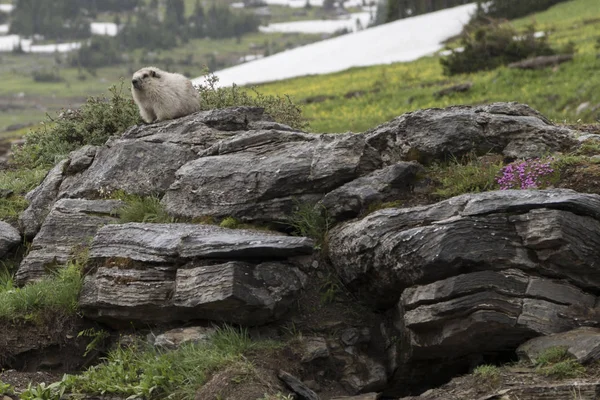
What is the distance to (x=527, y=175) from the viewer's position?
11.8 meters

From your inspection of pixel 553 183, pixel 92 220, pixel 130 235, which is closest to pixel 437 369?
pixel 553 183

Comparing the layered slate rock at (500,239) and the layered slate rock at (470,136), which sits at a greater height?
the layered slate rock at (470,136)

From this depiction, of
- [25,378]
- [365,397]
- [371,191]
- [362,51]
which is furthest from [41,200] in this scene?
[362,51]

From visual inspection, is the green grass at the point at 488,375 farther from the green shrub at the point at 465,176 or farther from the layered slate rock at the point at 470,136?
the layered slate rock at the point at 470,136

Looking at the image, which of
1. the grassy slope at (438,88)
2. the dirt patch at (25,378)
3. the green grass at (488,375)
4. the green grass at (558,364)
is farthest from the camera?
the grassy slope at (438,88)

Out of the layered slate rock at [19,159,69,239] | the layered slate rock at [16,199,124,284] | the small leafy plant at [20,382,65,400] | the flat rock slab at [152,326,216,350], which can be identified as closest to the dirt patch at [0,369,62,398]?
the small leafy plant at [20,382,65,400]

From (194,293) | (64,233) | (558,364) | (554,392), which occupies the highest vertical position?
(64,233)

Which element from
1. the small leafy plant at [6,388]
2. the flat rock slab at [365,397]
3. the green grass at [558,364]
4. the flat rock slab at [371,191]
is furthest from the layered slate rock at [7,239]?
the green grass at [558,364]

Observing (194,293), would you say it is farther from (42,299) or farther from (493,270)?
(493,270)

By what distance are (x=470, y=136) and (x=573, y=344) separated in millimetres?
4470

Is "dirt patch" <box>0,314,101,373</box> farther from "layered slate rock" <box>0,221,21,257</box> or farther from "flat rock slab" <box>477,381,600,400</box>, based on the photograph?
"flat rock slab" <box>477,381,600,400</box>

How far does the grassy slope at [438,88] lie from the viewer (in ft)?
106

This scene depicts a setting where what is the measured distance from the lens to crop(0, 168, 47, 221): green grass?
16.3 meters

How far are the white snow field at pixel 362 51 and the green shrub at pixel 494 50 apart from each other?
21.8 meters
